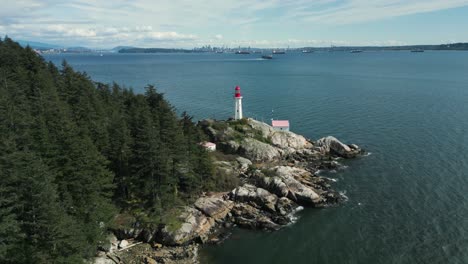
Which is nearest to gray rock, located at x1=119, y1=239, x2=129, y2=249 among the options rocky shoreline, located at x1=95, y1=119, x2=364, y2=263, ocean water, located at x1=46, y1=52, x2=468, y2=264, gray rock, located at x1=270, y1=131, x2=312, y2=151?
rocky shoreline, located at x1=95, y1=119, x2=364, y2=263

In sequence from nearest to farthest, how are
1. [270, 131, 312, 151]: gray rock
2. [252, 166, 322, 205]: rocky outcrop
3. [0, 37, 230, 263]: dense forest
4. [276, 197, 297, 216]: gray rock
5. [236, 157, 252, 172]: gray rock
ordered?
[0, 37, 230, 263]: dense forest
[276, 197, 297, 216]: gray rock
[252, 166, 322, 205]: rocky outcrop
[236, 157, 252, 172]: gray rock
[270, 131, 312, 151]: gray rock

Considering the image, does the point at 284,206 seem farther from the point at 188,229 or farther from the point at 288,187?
the point at 188,229

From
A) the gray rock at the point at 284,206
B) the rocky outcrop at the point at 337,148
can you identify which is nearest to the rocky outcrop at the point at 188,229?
the gray rock at the point at 284,206

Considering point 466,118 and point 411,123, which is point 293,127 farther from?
point 466,118

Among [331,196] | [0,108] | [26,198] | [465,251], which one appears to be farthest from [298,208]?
[0,108]

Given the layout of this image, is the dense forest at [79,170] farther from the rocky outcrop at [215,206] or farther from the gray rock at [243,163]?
the gray rock at [243,163]

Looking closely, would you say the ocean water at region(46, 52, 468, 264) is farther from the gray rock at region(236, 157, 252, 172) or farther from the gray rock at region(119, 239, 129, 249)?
the gray rock at region(236, 157, 252, 172)
